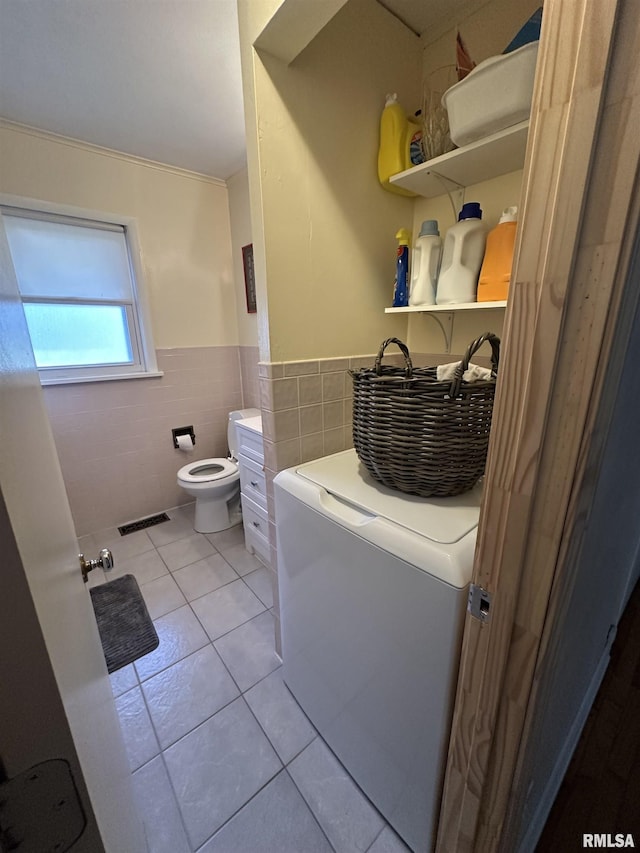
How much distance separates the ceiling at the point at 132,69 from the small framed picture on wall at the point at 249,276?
55cm

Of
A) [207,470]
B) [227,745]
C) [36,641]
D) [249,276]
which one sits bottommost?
[227,745]

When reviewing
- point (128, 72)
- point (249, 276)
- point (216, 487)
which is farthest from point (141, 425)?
point (128, 72)

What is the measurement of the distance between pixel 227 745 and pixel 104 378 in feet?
6.58

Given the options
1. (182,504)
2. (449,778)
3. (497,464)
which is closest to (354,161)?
(497,464)

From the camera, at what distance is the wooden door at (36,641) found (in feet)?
0.87

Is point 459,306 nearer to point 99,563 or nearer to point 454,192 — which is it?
point 454,192

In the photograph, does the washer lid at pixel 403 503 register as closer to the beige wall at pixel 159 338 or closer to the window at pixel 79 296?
the beige wall at pixel 159 338

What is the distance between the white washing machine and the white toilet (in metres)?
1.18

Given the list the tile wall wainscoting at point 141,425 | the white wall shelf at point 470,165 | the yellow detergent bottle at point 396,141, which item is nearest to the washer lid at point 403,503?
the white wall shelf at point 470,165

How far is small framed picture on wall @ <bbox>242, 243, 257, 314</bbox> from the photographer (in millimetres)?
2289

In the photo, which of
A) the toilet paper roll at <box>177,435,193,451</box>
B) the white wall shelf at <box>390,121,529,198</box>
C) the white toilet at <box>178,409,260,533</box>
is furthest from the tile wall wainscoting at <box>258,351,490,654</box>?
the toilet paper roll at <box>177,435,193,451</box>

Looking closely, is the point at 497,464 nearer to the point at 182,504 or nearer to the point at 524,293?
the point at 524,293

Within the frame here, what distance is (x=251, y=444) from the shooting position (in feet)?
5.84

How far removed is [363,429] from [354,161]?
3.05 ft
